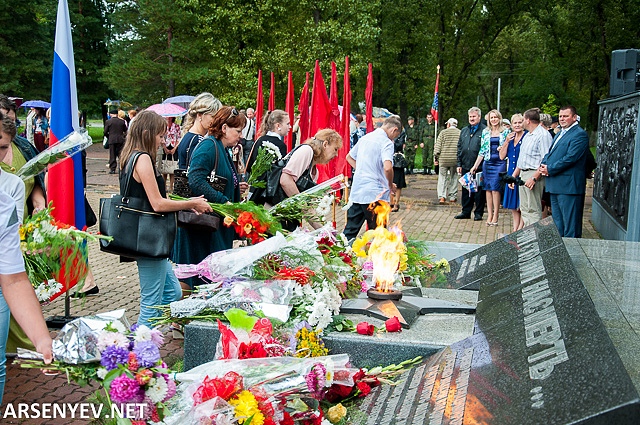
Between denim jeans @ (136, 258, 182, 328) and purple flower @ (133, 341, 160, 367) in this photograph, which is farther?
denim jeans @ (136, 258, 182, 328)

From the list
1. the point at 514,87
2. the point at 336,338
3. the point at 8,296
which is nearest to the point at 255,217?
the point at 336,338

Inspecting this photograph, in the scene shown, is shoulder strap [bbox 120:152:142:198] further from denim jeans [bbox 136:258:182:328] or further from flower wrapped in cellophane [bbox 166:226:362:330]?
flower wrapped in cellophane [bbox 166:226:362:330]

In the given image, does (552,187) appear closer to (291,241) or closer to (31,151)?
(291,241)

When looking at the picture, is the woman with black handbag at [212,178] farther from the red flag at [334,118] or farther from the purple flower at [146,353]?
the red flag at [334,118]

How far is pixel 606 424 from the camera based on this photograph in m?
2.20

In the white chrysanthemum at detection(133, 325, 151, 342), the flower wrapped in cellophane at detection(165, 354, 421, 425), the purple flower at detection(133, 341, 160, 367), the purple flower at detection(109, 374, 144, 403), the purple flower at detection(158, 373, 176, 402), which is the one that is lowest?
the flower wrapped in cellophane at detection(165, 354, 421, 425)

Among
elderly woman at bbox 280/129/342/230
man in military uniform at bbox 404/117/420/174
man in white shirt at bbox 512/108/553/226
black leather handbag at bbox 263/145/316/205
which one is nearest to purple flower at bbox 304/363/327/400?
elderly woman at bbox 280/129/342/230

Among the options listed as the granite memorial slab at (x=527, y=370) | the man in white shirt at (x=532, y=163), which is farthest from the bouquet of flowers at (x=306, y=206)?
the man in white shirt at (x=532, y=163)

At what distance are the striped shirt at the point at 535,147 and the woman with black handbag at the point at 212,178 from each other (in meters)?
5.43

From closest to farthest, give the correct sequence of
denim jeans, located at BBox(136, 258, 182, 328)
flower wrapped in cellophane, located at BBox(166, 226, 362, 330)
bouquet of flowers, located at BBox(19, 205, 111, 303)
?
1. bouquet of flowers, located at BBox(19, 205, 111, 303)
2. flower wrapped in cellophane, located at BBox(166, 226, 362, 330)
3. denim jeans, located at BBox(136, 258, 182, 328)

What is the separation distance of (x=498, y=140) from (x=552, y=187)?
2332mm

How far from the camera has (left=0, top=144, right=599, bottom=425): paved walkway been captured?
14.8 feet

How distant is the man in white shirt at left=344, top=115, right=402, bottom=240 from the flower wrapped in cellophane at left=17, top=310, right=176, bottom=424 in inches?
210

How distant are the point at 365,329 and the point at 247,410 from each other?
126cm
